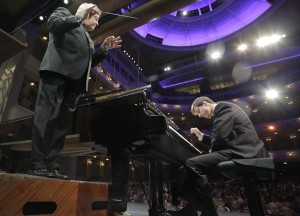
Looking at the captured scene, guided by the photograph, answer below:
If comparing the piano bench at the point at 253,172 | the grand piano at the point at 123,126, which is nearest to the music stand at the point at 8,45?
the grand piano at the point at 123,126

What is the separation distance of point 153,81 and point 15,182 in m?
23.4

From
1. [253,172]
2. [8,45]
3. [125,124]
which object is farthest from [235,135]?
[8,45]

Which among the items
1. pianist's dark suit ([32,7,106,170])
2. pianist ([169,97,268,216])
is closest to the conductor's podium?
pianist's dark suit ([32,7,106,170])

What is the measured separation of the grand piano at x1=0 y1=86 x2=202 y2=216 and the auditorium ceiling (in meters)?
11.0

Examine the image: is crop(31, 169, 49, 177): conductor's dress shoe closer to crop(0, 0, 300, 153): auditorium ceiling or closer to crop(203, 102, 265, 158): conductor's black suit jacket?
crop(203, 102, 265, 158): conductor's black suit jacket

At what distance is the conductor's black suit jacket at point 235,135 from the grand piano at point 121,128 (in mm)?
497

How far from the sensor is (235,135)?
6.98ft

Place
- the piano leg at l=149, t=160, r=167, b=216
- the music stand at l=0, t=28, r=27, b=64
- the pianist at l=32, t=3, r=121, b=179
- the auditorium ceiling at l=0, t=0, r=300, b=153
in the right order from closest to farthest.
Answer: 1. the music stand at l=0, t=28, r=27, b=64
2. the pianist at l=32, t=3, r=121, b=179
3. the piano leg at l=149, t=160, r=167, b=216
4. the auditorium ceiling at l=0, t=0, r=300, b=153

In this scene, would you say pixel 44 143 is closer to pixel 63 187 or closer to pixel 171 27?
pixel 63 187

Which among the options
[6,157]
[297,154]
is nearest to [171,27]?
[297,154]

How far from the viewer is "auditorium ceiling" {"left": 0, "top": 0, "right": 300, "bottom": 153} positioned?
16359 mm

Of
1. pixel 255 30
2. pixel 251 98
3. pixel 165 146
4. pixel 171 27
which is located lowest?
pixel 165 146

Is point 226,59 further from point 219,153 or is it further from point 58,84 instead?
point 58,84

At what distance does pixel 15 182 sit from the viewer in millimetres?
952
